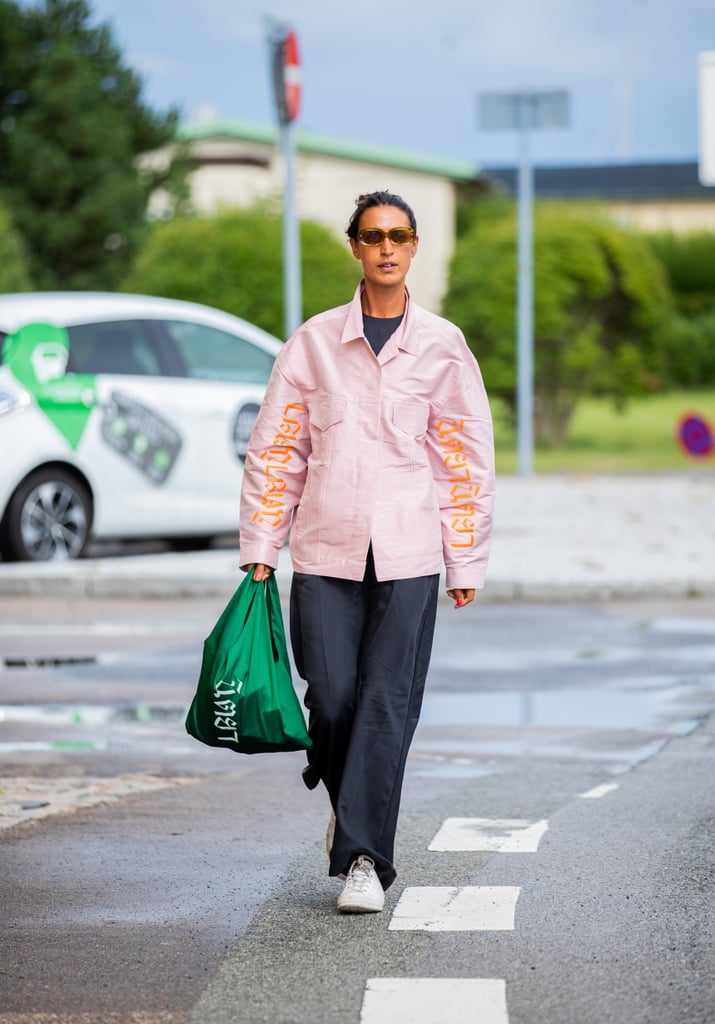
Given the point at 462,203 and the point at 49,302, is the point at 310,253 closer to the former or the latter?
the point at 49,302

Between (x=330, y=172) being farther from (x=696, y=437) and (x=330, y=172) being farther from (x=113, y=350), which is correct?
(x=113, y=350)

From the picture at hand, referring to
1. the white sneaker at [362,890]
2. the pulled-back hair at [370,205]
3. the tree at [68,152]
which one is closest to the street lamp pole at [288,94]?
the pulled-back hair at [370,205]

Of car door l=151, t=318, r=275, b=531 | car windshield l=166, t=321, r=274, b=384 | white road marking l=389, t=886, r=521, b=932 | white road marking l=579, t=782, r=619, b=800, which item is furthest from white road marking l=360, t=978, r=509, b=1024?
car windshield l=166, t=321, r=274, b=384

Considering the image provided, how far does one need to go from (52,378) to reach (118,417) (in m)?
0.55

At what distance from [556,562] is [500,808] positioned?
257 inches

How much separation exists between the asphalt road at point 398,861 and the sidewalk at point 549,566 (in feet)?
7.89

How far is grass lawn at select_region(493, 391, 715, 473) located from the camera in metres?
23.5

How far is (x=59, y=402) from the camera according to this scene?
11867 mm

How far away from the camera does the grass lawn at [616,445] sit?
23516 millimetres

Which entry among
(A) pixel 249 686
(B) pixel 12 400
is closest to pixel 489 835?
(A) pixel 249 686

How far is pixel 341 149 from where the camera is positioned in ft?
164

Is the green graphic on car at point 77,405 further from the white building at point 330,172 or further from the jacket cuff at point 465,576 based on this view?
the white building at point 330,172

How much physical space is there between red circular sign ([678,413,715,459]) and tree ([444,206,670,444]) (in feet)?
3.37

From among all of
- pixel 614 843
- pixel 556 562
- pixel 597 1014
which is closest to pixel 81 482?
pixel 556 562
